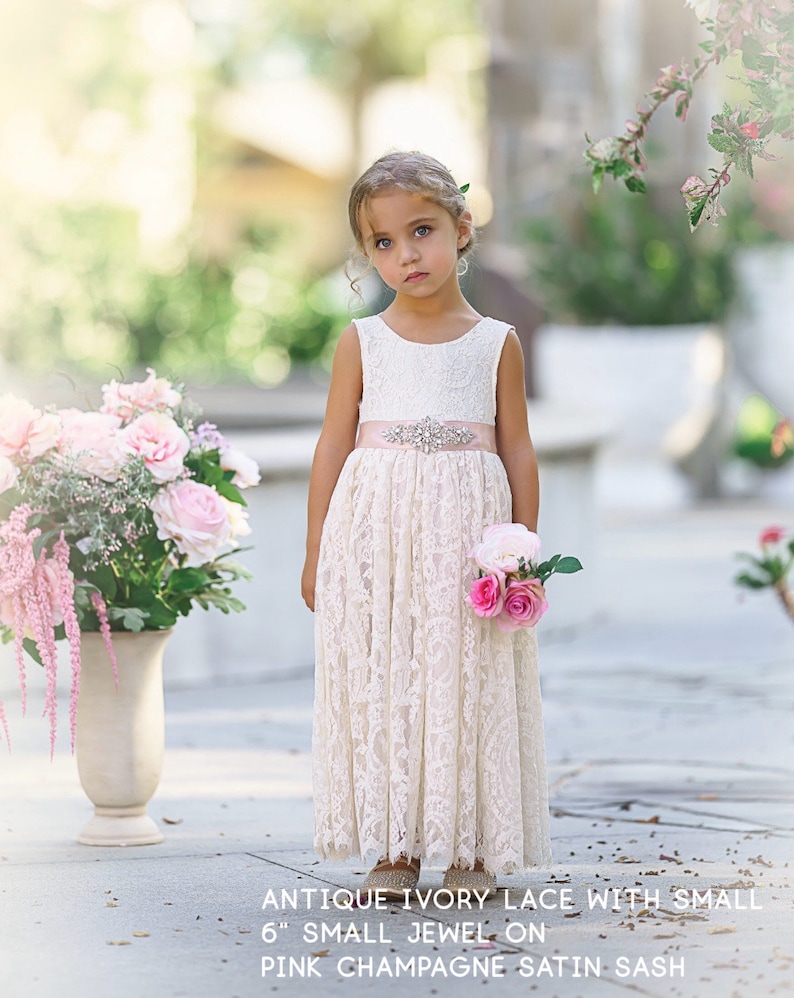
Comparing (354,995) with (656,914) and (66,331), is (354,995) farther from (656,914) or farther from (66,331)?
(66,331)

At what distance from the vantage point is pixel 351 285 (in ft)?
12.5

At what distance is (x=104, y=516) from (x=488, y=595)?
1065 millimetres

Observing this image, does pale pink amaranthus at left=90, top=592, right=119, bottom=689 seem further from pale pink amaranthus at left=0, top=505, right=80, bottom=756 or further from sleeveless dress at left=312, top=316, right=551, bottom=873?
sleeveless dress at left=312, top=316, right=551, bottom=873

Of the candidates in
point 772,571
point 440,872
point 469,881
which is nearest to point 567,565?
point 469,881

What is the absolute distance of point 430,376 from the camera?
3898 mm

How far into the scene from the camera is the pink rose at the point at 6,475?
13.5ft

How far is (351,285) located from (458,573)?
65 cm

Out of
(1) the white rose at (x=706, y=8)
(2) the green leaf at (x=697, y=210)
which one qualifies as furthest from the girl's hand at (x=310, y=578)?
(1) the white rose at (x=706, y=8)

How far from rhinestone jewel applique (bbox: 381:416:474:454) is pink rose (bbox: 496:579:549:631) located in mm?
359

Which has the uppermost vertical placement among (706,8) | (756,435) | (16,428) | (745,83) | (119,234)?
(119,234)

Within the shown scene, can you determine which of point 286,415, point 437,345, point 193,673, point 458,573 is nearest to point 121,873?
point 458,573

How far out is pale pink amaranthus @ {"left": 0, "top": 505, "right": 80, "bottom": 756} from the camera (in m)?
4.06

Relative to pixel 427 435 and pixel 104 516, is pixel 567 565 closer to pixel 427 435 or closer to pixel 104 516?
pixel 427 435

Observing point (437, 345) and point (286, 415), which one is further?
point (286, 415)
